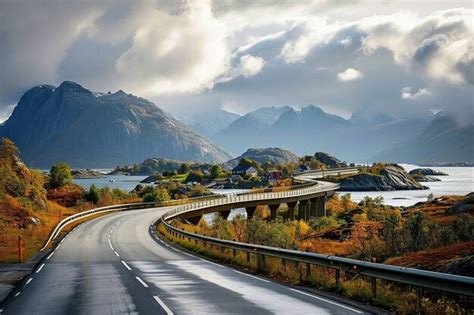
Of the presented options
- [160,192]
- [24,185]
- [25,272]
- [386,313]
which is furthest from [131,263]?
[160,192]

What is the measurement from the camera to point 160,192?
9994 centimetres

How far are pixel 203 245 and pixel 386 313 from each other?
21633 millimetres

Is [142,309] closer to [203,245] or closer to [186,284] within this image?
[186,284]

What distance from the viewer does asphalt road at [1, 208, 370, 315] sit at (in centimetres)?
1278

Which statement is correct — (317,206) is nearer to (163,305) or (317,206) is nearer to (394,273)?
(394,273)

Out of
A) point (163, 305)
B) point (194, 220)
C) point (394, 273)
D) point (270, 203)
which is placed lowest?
point (194, 220)

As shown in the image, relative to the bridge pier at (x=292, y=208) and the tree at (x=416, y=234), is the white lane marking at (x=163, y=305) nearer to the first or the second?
the tree at (x=416, y=234)

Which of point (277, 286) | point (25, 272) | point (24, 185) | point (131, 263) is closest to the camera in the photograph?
point (277, 286)

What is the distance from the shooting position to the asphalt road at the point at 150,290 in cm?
1278

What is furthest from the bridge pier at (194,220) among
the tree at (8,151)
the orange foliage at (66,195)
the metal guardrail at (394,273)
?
the metal guardrail at (394,273)

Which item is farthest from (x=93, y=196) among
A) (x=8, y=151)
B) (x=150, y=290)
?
(x=150, y=290)

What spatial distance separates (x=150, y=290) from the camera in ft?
→ 52.0

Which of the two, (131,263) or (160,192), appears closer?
(131,263)

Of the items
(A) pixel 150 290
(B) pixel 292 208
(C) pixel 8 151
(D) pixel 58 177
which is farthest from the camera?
(B) pixel 292 208
